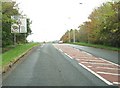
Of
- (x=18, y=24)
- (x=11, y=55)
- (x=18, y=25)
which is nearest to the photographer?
(x=11, y=55)

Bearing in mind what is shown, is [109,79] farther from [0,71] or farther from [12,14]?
[12,14]

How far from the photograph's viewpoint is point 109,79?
1497 cm

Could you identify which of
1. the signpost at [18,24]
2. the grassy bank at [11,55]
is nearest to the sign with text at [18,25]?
the signpost at [18,24]

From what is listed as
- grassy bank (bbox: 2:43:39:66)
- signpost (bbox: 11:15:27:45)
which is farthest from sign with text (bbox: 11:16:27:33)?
grassy bank (bbox: 2:43:39:66)

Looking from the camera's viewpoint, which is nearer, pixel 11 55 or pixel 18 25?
pixel 11 55

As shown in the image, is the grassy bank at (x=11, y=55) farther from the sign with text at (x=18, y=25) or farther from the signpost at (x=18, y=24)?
the sign with text at (x=18, y=25)

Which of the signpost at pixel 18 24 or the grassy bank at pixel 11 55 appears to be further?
the signpost at pixel 18 24

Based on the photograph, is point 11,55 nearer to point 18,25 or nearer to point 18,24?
point 18,24

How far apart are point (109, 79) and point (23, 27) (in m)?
38.6

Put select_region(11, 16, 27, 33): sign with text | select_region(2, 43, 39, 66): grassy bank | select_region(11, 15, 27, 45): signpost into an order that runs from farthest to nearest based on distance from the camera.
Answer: select_region(11, 16, 27, 33): sign with text
select_region(11, 15, 27, 45): signpost
select_region(2, 43, 39, 66): grassy bank

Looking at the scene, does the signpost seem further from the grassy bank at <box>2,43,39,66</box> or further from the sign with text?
the grassy bank at <box>2,43,39,66</box>

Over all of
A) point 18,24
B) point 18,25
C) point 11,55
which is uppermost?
point 18,24

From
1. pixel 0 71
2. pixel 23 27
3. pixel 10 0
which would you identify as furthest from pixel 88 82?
pixel 23 27

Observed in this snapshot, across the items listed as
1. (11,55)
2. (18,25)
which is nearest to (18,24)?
(18,25)
